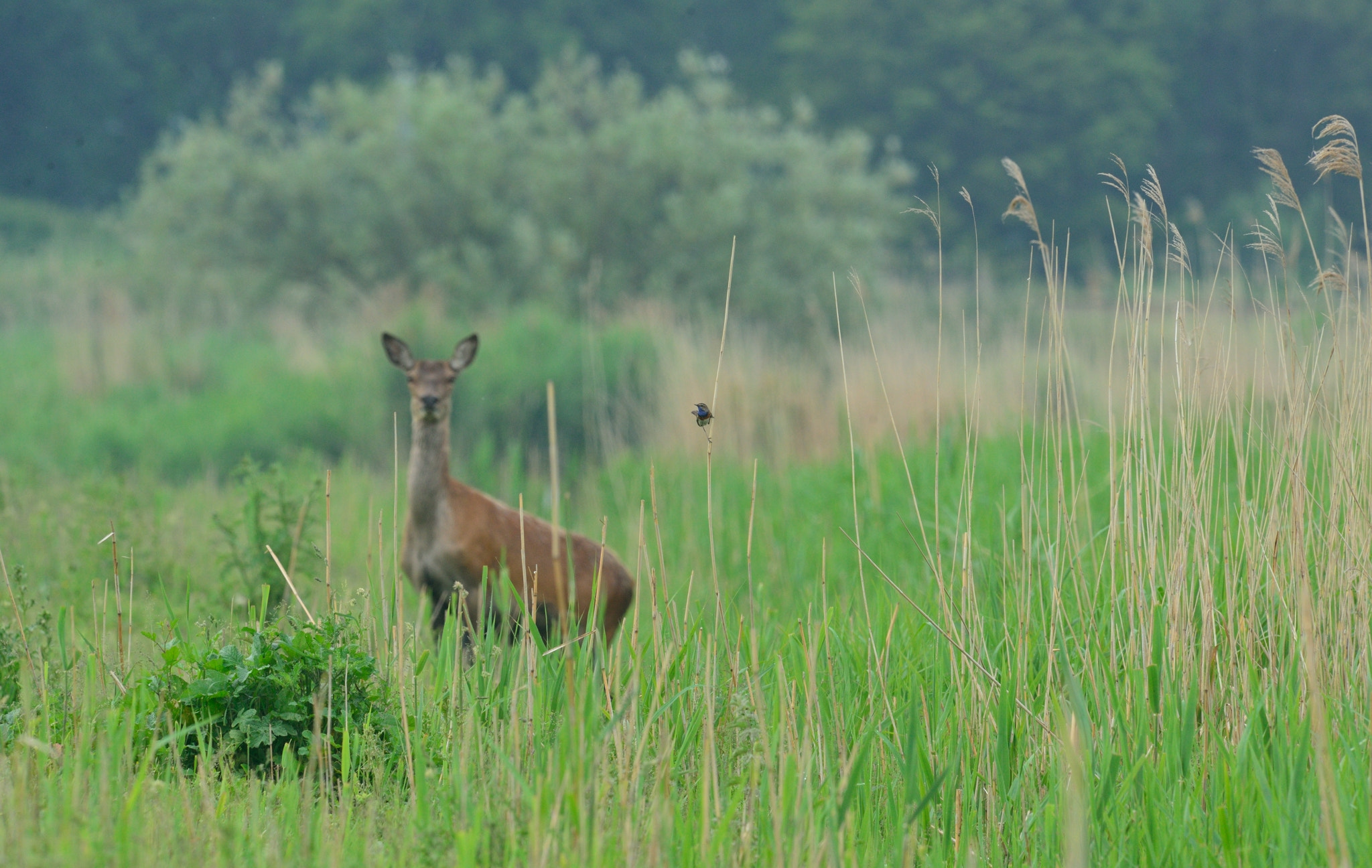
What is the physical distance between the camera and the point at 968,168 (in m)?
35.4

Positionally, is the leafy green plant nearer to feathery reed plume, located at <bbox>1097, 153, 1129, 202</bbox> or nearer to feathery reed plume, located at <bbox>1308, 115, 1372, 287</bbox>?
feathery reed plume, located at <bbox>1097, 153, 1129, 202</bbox>

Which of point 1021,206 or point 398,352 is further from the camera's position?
point 398,352

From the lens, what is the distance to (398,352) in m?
5.95

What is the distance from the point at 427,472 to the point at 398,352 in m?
0.69

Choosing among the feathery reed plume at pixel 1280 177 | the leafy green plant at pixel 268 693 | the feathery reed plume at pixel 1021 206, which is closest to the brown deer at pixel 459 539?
the leafy green plant at pixel 268 693

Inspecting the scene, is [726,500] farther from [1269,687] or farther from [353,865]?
[353,865]

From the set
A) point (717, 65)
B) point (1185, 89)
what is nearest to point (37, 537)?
point (717, 65)

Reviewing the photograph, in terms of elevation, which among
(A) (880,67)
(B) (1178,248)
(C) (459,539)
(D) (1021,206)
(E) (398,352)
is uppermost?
(A) (880,67)

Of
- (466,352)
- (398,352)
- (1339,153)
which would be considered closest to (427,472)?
(398,352)

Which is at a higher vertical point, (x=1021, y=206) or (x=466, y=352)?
(x=1021, y=206)

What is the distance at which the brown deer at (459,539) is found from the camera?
5465mm

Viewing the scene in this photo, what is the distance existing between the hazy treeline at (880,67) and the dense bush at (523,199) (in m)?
15.1

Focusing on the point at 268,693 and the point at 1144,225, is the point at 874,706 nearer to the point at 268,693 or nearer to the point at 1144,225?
the point at 1144,225

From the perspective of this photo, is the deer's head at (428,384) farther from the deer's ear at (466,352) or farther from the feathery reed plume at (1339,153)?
the feathery reed plume at (1339,153)
